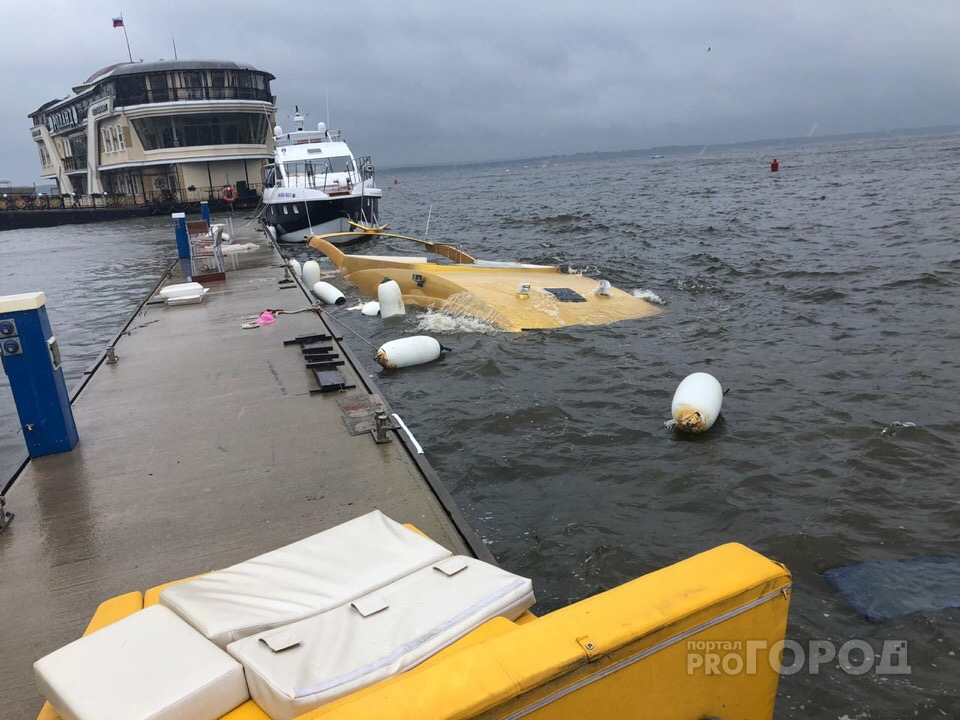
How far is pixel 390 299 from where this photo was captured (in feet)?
46.6

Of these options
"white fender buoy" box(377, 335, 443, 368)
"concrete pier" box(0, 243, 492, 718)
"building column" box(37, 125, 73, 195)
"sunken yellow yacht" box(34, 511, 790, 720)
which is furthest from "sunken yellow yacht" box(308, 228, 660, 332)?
"building column" box(37, 125, 73, 195)

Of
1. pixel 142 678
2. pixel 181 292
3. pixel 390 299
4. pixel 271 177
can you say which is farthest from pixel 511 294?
pixel 271 177

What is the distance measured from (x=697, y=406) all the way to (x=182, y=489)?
222 inches

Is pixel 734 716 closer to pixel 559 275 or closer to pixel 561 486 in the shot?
pixel 561 486

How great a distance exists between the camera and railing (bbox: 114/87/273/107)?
4578cm

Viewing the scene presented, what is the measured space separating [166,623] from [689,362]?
→ 9253mm

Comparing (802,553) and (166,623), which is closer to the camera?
(166,623)

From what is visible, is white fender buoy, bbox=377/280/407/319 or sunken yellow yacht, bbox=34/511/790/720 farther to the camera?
white fender buoy, bbox=377/280/407/319

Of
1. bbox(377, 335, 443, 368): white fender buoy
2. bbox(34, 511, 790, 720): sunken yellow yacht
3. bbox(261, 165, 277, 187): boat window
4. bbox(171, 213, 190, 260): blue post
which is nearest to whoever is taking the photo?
bbox(34, 511, 790, 720): sunken yellow yacht

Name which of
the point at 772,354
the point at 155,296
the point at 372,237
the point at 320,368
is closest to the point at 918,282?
the point at 772,354

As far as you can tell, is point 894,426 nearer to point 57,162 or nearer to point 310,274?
point 310,274

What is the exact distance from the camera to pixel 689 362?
35.3 feet

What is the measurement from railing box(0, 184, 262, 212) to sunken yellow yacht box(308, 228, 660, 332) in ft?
113

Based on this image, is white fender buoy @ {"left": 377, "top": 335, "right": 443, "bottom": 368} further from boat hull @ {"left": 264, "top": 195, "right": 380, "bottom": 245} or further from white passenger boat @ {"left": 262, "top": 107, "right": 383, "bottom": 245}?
boat hull @ {"left": 264, "top": 195, "right": 380, "bottom": 245}
